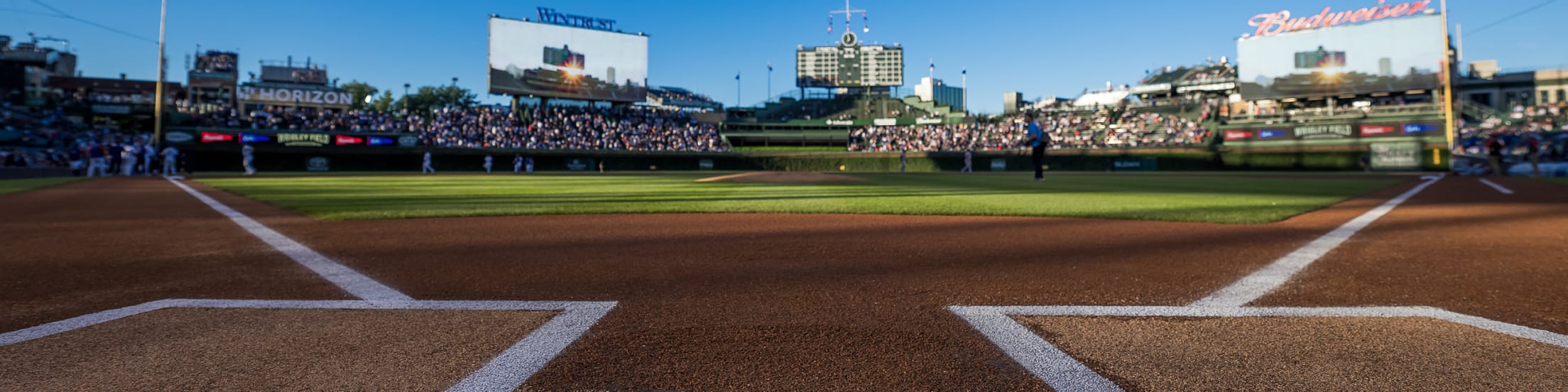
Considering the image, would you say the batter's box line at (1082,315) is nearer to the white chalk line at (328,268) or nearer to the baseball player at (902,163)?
the white chalk line at (328,268)

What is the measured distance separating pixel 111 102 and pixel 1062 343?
73148 mm

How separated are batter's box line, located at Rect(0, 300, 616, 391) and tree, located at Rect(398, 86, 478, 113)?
87173 mm

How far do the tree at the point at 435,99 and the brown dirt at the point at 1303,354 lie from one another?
89117mm

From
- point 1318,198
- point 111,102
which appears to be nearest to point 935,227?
point 1318,198

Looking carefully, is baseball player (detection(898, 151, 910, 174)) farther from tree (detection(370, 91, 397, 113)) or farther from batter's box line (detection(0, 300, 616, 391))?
tree (detection(370, 91, 397, 113))

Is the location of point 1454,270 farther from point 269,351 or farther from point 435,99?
point 435,99

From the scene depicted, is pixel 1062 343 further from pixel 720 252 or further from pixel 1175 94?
pixel 1175 94

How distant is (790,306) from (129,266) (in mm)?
4145

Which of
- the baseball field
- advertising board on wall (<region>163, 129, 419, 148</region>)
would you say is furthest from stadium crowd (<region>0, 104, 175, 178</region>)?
the baseball field

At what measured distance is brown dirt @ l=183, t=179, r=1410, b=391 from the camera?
2.21 meters

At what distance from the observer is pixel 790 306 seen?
322 centimetres

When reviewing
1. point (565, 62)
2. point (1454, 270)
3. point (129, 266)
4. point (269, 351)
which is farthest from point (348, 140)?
point (1454, 270)

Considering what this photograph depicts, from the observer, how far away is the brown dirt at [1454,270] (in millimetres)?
3133

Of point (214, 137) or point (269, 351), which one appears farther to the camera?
point (214, 137)
